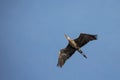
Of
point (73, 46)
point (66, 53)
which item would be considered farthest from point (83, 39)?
point (66, 53)

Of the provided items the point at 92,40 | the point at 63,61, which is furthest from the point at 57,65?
the point at 92,40

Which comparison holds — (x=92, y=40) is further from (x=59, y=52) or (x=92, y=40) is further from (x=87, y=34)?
(x=59, y=52)

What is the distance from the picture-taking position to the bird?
56969 mm

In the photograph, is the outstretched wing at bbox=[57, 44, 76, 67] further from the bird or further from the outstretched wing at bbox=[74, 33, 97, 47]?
the outstretched wing at bbox=[74, 33, 97, 47]

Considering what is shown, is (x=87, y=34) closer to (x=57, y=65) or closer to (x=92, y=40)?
(x=92, y=40)

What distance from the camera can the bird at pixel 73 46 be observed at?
187 feet

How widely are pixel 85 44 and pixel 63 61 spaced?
125 inches

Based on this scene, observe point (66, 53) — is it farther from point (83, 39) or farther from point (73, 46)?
point (83, 39)

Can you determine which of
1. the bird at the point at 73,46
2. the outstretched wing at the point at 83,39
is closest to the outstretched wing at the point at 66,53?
the bird at the point at 73,46

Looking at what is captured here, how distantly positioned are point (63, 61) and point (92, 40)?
4.23 metres

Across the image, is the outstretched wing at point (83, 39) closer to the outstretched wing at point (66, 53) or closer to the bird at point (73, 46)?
the bird at point (73, 46)

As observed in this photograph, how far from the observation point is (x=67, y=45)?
193 ft

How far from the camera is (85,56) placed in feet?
186

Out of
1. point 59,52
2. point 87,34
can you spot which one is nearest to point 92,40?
point 87,34
